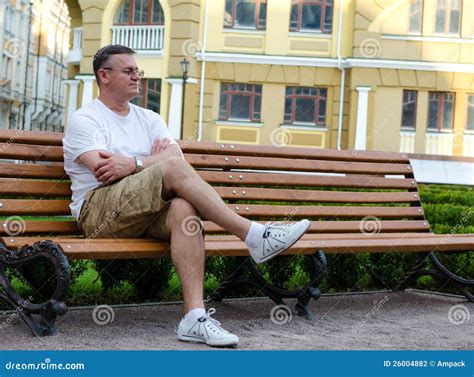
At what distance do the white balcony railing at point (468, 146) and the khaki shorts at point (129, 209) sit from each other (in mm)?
22911

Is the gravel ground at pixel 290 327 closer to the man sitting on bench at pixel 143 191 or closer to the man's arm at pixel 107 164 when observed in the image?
the man sitting on bench at pixel 143 191

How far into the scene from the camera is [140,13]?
29.6 m

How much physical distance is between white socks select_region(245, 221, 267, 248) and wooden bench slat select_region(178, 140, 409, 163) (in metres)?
1.49

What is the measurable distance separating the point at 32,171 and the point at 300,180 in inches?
80.3

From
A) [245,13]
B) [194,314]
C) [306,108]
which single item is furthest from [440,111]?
[194,314]

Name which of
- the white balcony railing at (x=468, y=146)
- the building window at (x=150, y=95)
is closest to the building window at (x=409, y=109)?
the white balcony railing at (x=468, y=146)

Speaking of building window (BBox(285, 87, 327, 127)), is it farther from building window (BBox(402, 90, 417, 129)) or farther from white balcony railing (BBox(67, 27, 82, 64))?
white balcony railing (BBox(67, 27, 82, 64))

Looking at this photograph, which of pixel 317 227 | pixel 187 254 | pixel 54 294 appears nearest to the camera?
pixel 54 294

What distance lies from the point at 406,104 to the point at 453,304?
2086 cm

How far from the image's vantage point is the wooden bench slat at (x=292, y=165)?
23.0ft

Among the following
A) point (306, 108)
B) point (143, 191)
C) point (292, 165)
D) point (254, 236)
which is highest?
point (306, 108)

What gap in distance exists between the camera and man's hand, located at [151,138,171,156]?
→ 245 inches

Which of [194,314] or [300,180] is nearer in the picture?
[194,314]

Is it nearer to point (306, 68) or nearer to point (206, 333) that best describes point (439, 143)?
point (306, 68)
